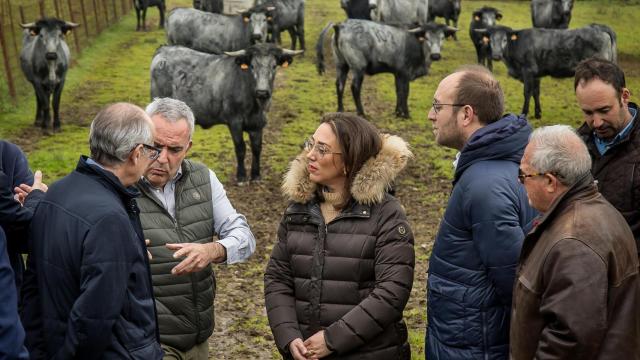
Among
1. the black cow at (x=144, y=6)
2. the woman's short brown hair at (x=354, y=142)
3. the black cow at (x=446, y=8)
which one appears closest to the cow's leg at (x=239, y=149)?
the woman's short brown hair at (x=354, y=142)

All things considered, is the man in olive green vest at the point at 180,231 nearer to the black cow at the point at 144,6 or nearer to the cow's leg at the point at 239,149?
the cow's leg at the point at 239,149

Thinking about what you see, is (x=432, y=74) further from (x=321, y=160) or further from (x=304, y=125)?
(x=321, y=160)

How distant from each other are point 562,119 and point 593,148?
36.2 ft

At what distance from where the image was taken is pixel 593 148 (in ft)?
15.6

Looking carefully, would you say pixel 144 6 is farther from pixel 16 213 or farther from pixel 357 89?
pixel 16 213

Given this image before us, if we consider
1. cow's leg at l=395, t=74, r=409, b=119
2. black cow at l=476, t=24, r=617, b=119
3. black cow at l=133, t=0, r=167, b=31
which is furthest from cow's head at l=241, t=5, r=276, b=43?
black cow at l=133, t=0, r=167, b=31

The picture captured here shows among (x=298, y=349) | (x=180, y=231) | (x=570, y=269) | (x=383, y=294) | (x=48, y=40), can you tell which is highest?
(x=570, y=269)

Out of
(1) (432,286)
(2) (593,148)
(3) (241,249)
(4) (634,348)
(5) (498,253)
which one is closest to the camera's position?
(4) (634,348)

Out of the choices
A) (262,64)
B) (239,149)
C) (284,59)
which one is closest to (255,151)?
(239,149)

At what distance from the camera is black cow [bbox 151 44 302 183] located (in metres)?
11.3

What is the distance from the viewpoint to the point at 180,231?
4.25m

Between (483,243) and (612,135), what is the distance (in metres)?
1.44

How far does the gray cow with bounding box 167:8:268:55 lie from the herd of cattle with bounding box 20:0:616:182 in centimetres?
2

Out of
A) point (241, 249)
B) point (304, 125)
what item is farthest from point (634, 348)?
point (304, 125)
